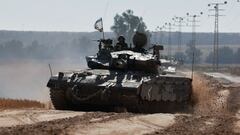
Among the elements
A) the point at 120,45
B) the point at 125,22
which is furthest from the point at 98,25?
the point at 125,22

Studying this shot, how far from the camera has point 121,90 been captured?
1573cm

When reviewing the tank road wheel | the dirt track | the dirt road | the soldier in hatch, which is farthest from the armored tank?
the soldier in hatch

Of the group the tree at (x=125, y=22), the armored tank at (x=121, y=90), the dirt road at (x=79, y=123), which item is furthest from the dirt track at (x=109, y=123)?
the tree at (x=125, y=22)

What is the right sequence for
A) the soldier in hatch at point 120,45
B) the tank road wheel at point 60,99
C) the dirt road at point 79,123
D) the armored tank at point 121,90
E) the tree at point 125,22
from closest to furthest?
the dirt road at point 79,123
the armored tank at point 121,90
the tank road wheel at point 60,99
the soldier in hatch at point 120,45
the tree at point 125,22

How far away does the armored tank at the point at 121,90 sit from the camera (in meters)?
15.9

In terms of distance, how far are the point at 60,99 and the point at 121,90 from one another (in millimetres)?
2215

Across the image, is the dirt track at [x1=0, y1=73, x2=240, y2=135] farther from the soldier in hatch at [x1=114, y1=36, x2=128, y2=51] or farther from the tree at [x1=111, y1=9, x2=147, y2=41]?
the tree at [x1=111, y1=9, x2=147, y2=41]

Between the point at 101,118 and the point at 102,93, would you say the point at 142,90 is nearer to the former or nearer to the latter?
the point at 102,93

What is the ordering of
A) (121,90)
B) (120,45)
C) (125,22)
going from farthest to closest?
(125,22) < (120,45) < (121,90)

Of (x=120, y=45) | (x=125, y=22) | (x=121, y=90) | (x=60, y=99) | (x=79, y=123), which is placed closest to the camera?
(x=79, y=123)

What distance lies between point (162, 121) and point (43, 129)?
2870mm

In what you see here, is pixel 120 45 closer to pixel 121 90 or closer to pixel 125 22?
pixel 121 90

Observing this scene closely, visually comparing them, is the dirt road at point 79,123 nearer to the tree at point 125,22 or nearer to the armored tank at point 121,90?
the armored tank at point 121,90

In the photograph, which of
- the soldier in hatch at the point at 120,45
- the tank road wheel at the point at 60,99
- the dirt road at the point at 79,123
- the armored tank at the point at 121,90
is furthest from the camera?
the soldier in hatch at the point at 120,45
